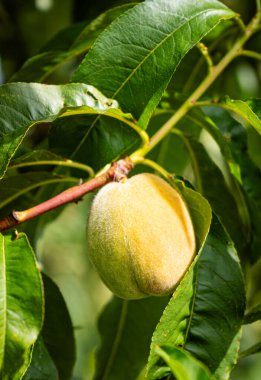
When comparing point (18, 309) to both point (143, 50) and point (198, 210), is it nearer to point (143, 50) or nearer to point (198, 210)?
point (198, 210)

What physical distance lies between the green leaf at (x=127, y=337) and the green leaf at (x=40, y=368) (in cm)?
45

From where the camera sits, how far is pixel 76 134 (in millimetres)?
A: 1451

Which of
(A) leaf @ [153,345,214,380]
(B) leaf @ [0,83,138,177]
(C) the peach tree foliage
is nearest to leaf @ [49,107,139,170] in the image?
(C) the peach tree foliage

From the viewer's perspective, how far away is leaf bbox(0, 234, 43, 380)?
1.11 m

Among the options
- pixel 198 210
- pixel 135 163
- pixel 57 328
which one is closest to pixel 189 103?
pixel 135 163

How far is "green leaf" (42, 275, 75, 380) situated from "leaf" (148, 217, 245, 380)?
0.37 metres

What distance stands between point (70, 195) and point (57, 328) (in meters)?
0.39

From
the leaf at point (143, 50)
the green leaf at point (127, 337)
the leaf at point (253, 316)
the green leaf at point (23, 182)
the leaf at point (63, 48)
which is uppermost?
the leaf at point (143, 50)

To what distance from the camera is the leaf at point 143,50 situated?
4.38 ft

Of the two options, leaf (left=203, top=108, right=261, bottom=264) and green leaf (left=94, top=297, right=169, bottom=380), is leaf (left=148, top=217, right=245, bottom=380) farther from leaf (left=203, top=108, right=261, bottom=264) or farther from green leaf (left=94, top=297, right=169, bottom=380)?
Answer: green leaf (left=94, top=297, right=169, bottom=380)

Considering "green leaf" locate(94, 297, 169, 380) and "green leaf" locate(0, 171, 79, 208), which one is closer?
"green leaf" locate(0, 171, 79, 208)

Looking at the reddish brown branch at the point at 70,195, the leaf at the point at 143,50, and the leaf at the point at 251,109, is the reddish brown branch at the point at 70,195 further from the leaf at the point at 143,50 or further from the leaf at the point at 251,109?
the leaf at the point at 251,109

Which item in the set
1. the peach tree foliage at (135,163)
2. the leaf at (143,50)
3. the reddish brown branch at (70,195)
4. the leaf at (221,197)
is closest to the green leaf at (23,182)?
the peach tree foliage at (135,163)

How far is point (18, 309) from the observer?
3.74 feet
